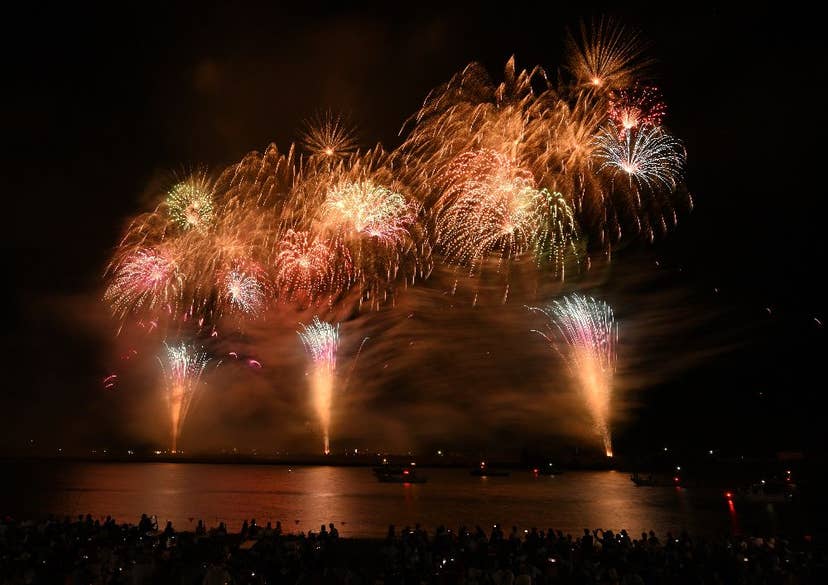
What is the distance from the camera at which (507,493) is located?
59250 millimetres

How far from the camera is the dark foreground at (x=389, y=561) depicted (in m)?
12.3

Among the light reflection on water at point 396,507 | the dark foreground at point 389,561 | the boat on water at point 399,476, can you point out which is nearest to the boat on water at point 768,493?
the light reflection on water at point 396,507

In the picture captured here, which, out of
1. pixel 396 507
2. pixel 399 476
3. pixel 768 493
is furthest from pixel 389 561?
pixel 399 476

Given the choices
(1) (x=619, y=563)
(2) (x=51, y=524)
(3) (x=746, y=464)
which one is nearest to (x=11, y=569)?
(2) (x=51, y=524)

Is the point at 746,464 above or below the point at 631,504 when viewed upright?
above

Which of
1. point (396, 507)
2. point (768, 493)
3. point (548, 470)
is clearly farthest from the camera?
point (548, 470)

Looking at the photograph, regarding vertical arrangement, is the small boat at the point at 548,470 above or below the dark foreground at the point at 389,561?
above

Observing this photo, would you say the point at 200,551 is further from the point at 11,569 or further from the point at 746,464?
the point at 746,464

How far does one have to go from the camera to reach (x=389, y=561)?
13914 millimetres

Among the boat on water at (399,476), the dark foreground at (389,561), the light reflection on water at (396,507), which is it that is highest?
the boat on water at (399,476)

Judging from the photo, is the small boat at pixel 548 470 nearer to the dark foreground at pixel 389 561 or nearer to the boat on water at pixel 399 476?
the boat on water at pixel 399 476

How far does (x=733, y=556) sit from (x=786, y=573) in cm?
115

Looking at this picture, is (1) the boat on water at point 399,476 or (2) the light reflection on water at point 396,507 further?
(1) the boat on water at point 399,476

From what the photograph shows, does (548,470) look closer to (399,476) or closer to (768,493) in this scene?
(399,476)
